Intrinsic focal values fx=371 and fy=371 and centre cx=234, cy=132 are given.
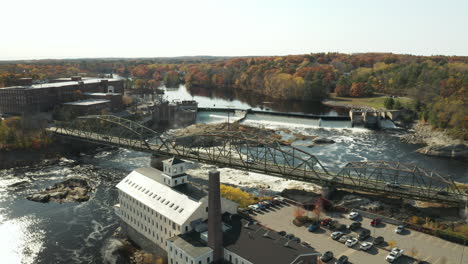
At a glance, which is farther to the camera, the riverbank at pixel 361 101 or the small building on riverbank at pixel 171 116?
the riverbank at pixel 361 101

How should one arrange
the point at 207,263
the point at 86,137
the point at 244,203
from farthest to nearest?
1. the point at 86,137
2. the point at 244,203
3. the point at 207,263

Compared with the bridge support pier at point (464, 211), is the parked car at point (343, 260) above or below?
below

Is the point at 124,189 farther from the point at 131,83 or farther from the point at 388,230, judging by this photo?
the point at 131,83

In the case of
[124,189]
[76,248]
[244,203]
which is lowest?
[76,248]

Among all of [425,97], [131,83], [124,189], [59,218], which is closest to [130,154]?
[59,218]

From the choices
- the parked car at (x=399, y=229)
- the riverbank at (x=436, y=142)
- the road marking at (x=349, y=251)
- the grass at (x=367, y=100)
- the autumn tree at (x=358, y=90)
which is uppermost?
the autumn tree at (x=358, y=90)

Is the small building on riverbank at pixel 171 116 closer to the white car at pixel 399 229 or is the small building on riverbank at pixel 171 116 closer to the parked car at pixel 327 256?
the white car at pixel 399 229

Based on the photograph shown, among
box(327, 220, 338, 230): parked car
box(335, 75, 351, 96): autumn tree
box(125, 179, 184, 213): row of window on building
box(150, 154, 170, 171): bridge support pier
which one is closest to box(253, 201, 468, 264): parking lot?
box(327, 220, 338, 230): parked car

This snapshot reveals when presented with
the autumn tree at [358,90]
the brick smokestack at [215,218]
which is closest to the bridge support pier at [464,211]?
the brick smokestack at [215,218]

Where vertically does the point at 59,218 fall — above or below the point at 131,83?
below
